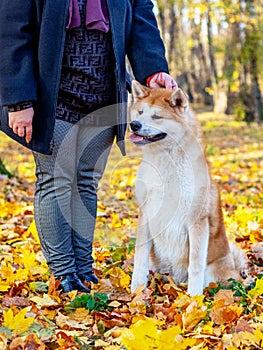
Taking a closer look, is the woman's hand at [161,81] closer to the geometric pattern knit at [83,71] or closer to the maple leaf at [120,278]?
the geometric pattern knit at [83,71]

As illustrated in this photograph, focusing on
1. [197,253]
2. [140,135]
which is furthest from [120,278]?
[140,135]

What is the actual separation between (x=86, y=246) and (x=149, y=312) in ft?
2.27

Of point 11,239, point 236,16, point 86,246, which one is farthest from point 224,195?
point 236,16

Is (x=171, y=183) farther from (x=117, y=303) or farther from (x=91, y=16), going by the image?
(x=91, y=16)

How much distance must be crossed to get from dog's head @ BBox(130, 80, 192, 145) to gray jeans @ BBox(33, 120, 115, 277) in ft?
0.81

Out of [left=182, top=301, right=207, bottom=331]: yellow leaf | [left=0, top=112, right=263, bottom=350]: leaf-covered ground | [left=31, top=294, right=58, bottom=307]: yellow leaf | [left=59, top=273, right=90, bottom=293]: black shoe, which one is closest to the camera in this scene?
[left=0, top=112, right=263, bottom=350]: leaf-covered ground

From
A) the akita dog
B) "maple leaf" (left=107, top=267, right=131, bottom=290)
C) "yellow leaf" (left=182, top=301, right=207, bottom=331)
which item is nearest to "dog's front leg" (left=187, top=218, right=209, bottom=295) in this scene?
the akita dog

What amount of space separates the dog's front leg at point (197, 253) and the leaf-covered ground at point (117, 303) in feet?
0.38

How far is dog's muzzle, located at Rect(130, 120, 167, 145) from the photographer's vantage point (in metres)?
3.34

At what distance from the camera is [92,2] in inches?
123

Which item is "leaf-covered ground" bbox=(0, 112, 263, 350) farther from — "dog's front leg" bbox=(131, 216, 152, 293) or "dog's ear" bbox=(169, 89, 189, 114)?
"dog's ear" bbox=(169, 89, 189, 114)

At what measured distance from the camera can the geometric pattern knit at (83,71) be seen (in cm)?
318

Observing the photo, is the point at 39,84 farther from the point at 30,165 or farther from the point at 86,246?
the point at 30,165

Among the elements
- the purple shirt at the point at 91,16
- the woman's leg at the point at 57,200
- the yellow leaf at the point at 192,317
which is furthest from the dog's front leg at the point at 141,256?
the purple shirt at the point at 91,16
